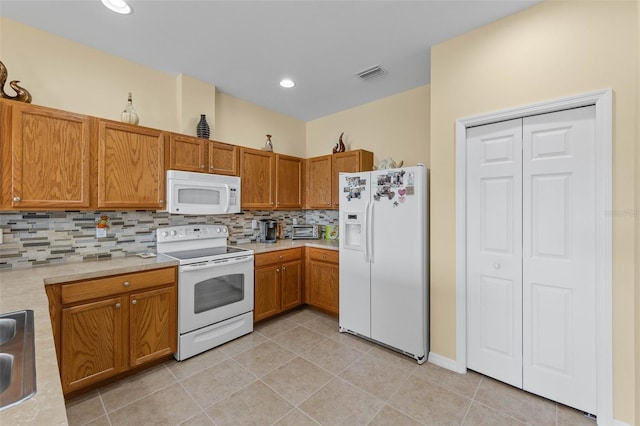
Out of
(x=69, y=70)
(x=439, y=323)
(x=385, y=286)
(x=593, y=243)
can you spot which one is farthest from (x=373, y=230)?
(x=69, y=70)

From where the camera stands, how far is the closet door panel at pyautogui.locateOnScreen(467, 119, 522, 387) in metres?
2.10

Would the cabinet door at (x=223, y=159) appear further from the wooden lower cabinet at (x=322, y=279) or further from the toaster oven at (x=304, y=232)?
the wooden lower cabinet at (x=322, y=279)

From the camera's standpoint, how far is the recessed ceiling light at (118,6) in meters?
1.91

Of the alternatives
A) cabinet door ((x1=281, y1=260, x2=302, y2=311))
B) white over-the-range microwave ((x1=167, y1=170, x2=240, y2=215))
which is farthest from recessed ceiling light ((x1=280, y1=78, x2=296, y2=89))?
cabinet door ((x1=281, y1=260, x2=302, y2=311))

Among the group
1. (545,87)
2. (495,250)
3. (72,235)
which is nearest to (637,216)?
(495,250)

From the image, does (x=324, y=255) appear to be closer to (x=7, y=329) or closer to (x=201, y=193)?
(x=201, y=193)

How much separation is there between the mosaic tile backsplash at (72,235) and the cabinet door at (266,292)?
95cm

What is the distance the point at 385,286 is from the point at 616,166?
1.83 m

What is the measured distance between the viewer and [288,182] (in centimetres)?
387

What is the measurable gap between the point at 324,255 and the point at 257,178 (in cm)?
127

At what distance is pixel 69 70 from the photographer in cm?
238

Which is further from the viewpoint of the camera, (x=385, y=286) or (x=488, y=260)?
(x=385, y=286)

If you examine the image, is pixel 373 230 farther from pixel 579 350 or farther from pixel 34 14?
pixel 34 14

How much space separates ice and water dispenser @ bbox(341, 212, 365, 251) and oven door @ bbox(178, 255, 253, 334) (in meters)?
1.05
